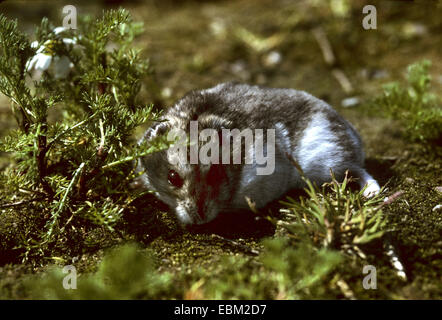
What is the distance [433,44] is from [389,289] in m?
5.82

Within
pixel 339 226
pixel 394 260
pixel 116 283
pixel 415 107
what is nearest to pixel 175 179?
pixel 116 283

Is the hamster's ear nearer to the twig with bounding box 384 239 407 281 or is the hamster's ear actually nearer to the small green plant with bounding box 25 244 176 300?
the small green plant with bounding box 25 244 176 300

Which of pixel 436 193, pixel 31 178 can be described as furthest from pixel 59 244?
pixel 436 193

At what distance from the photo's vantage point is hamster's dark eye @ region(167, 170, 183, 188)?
3667 mm

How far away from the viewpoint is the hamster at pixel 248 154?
367 centimetres

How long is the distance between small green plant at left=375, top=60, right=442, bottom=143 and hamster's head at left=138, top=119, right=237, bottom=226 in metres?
2.27

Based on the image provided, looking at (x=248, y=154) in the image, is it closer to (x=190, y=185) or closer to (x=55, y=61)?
(x=190, y=185)

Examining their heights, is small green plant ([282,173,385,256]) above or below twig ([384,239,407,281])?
above

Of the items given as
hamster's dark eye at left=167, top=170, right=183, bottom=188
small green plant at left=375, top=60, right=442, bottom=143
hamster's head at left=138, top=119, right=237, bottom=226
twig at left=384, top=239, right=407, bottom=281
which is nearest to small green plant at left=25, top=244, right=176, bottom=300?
hamster's head at left=138, top=119, right=237, bottom=226

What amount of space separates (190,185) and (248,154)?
62 cm

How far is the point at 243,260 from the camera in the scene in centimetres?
311

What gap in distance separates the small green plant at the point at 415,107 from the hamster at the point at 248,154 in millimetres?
840

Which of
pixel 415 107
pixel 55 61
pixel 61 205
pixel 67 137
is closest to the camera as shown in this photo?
pixel 61 205

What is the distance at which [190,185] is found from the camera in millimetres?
3625
